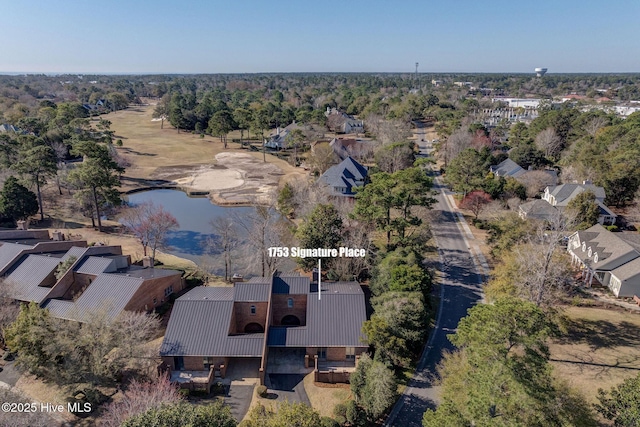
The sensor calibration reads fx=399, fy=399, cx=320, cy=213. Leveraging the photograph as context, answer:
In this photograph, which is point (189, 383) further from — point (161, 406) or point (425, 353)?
point (425, 353)

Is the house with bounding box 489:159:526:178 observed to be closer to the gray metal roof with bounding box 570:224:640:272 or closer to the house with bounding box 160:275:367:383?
the gray metal roof with bounding box 570:224:640:272

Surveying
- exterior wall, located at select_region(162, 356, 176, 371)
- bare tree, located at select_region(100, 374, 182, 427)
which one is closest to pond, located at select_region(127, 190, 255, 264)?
exterior wall, located at select_region(162, 356, 176, 371)

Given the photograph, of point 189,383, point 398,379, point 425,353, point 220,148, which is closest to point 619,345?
point 425,353

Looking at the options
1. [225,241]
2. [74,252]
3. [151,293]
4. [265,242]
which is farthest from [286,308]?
[74,252]

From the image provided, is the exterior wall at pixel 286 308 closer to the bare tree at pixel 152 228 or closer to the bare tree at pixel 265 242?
the bare tree at pixel 265 242

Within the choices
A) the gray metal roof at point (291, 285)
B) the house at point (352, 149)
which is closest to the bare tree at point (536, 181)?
the house at point (352, 149)

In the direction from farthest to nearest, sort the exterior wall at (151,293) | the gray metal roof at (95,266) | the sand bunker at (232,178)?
the sand bunker at (232,178), the gray metal roof at (95,266), the exterior wall at (151,293)

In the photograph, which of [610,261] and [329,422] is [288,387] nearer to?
[329,422]
